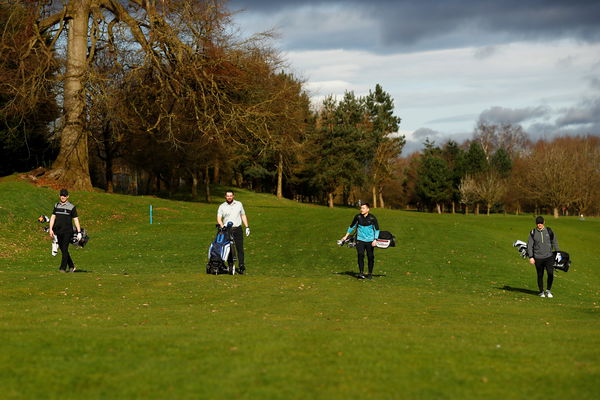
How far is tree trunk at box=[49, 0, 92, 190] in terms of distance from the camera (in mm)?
44156

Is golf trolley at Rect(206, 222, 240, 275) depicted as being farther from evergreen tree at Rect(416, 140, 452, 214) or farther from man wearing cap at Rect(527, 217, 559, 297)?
evergreen tree at Rect(416, 140, 452, 214)

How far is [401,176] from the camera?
413 ft

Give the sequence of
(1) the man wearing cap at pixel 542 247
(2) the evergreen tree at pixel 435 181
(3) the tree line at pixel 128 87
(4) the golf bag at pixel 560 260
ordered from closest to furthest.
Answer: (1) the man wearing cap at pixel 542 247 → (4) the golf bag at pixel 560 260 → (3) the tree line at pixel 128 87 → (2) the evergreen tree at pixel 435 181

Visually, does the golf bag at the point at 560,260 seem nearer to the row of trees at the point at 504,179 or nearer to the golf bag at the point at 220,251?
the golf bag at the point at 220,251

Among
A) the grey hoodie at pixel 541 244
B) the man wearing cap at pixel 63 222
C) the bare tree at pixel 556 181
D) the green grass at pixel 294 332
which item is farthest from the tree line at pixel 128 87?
the bare tree at pixel 556 181

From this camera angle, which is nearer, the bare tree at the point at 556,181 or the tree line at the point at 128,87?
the tree line at the point at 128,87

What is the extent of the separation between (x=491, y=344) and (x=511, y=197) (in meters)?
110

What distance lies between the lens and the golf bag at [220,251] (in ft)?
65.2

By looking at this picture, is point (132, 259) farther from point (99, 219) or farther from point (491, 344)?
point (491, 344)

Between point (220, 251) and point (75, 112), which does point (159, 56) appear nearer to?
point (75, 112)

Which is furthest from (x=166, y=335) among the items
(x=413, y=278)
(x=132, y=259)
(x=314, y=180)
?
(x=314, y=180)

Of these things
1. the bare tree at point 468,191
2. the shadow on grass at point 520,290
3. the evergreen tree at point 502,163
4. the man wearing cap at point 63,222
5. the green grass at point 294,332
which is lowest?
the shadow on grass at point 520,290

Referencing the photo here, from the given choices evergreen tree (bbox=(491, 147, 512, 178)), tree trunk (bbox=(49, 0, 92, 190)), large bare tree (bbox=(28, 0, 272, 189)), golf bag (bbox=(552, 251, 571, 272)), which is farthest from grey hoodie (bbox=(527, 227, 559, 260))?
evergreen tree (bbox=(491, 147, 512, 178))

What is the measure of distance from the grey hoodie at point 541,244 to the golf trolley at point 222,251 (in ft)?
30.6
